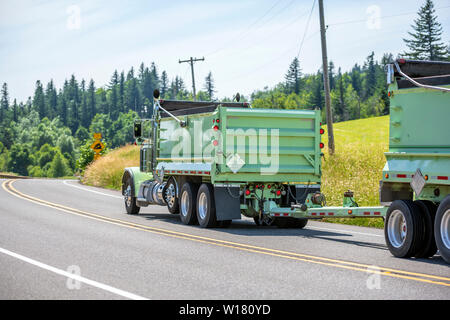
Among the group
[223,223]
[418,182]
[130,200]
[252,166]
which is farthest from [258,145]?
[130,200]

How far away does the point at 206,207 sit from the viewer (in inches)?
615

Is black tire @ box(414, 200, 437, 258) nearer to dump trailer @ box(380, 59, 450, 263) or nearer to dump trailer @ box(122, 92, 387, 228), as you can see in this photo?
dump trailer @ box(380, 59, 450, 263)

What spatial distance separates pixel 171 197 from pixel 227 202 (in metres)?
2.87

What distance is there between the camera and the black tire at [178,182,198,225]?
16234 mm

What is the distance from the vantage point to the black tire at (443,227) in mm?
9602

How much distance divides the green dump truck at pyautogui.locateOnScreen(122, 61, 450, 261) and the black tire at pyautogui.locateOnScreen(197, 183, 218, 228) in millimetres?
24

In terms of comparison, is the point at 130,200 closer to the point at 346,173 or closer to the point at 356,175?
the point at 356,175

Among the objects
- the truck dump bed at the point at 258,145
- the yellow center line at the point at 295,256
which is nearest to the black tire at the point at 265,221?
the truck dump bed at the point at 258,145

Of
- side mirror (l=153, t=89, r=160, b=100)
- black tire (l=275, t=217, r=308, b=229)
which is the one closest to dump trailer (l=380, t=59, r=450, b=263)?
black tire (l=275, t=217, r=308, b=229)

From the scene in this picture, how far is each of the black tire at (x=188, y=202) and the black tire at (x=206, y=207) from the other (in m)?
0.18

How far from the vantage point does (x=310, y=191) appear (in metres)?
15.8

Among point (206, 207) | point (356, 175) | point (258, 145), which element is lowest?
point (206, 207)

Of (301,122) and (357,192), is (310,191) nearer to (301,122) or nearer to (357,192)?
(301,122)
